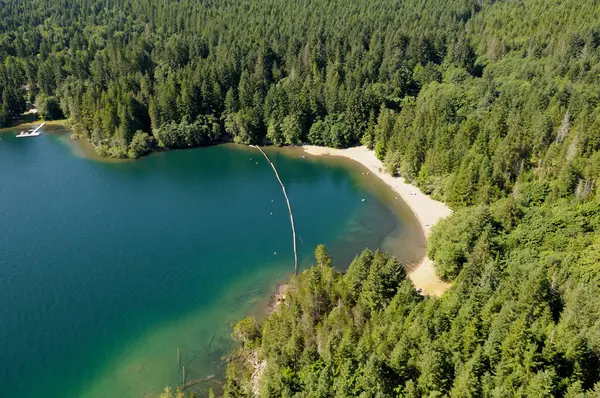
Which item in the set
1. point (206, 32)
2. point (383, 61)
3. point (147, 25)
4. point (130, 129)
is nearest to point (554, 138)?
point (383, 61)

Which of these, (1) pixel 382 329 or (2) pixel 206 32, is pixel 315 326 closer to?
(1) pixel 382 329

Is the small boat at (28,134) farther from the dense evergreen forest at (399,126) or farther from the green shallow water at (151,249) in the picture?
the green shallow water at (151,249)

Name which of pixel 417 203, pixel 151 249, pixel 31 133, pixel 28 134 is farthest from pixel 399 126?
pixel 28 134

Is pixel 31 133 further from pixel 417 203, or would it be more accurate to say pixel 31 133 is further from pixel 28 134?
pixel 417 203

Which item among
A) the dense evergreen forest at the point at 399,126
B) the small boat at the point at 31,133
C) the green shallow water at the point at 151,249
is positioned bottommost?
the small boat at the point at 31,133

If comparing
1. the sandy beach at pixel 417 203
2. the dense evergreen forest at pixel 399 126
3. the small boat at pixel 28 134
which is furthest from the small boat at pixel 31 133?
the sandy beach at pixel 417 203
